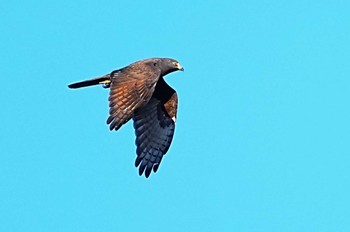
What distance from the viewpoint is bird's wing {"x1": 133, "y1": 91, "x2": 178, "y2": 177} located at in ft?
76.1

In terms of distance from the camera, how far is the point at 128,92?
20984 mm

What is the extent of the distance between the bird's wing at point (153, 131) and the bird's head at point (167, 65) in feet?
2.55

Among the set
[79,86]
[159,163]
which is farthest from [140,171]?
[79,86]

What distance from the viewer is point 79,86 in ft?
75.3

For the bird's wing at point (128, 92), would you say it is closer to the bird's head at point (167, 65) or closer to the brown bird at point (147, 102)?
the brown bird at point (147, 102)

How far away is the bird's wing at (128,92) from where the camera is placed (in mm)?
20547

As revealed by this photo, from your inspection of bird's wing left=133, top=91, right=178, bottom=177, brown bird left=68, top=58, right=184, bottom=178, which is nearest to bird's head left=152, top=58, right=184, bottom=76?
brown bird left=68, top=58, right=184, bottom=178

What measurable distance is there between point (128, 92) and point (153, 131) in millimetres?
2651

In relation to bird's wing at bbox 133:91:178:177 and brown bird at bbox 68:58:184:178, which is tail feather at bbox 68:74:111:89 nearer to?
brown bird at bbox 68:58:184:178

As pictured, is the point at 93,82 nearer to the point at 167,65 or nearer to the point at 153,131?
the point at 167,65

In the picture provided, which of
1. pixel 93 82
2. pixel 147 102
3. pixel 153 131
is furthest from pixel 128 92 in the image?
pixel 153 131

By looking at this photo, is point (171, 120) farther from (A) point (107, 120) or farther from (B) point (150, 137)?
(A) point (107, 120)

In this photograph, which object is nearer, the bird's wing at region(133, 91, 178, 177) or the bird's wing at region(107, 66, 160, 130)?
the bird's wing at region(107, 66, 160, 130)

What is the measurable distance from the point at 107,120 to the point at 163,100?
3.42m
